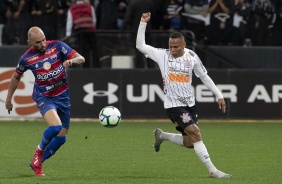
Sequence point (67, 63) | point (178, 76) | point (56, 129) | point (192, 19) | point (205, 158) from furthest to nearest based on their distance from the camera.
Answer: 1. point (192, 19)
2. point (178, 76)
3. point (56, 129)
4. point (205, 158)
5. point (67, 63)

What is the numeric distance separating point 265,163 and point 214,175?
213 cm

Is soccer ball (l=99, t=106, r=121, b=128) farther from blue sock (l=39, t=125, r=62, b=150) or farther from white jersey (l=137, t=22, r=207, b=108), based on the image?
blue sock (l=39, t=125, r=62, b=150)

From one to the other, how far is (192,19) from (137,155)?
27.4ft

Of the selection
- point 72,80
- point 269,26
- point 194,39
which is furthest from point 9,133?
point 269,26

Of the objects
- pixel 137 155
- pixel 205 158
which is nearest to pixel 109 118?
pixel 205 158

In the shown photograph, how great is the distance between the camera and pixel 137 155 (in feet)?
49.4

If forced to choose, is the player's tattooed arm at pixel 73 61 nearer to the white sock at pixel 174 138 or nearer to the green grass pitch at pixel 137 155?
the green grass pitch at pixel 137 155

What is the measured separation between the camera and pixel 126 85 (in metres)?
21.9

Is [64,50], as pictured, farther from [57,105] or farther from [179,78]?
[179,78]

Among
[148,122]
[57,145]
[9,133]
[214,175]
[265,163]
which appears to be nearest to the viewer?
[214,175]

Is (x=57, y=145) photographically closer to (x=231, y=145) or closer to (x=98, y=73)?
(x=231, y=145)

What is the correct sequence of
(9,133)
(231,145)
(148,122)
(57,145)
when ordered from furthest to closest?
(148,122) < (9,133) < (231,145) < (57,145)

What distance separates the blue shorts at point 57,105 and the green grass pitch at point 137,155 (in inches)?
Answer: 28.3

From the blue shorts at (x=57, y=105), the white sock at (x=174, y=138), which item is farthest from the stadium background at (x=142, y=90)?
the blue shorts at (x=57, y=105)
